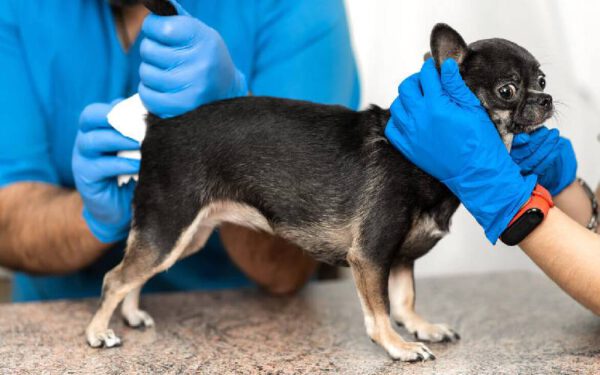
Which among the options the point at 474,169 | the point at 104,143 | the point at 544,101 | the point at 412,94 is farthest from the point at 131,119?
the point at 544,101

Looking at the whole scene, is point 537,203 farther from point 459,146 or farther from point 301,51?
point 301,51

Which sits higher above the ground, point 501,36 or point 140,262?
point 501,36

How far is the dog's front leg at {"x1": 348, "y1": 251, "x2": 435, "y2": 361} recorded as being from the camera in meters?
1.19

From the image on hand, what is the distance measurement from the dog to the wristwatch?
0.35 ft

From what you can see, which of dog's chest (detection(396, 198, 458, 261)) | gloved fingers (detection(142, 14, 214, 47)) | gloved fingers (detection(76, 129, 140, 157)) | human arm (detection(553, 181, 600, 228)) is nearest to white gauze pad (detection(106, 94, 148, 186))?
gloved fingers (detection(76, 129, 140, 157))

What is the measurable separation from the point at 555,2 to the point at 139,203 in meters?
1.38

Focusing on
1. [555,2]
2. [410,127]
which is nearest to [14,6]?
[410,127]

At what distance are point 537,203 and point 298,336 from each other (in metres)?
0.53

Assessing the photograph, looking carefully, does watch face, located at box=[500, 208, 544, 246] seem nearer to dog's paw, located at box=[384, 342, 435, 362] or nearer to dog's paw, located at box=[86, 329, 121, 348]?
dog's paw, located at box=[384, 342, 435, 362]

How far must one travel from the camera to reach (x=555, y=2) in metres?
2.04

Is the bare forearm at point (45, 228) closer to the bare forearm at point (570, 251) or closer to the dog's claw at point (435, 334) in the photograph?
the dog's claw at point (435, 334)

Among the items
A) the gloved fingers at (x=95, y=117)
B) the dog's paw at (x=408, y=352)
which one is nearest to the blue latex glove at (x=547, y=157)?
the dog's paw at (x=408, y=352)

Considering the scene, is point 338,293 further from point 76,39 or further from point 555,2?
point 555,2

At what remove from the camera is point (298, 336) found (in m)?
1.41
